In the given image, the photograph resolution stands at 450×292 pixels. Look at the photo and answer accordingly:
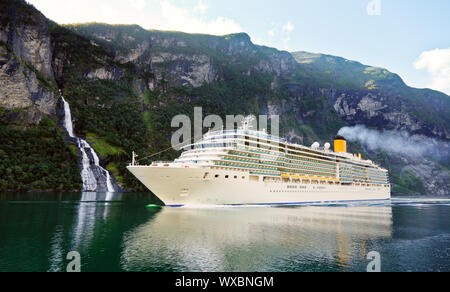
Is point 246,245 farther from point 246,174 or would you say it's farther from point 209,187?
point 246,174

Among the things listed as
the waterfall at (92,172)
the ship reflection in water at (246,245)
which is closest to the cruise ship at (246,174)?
the ship reflection in water at (246,245)

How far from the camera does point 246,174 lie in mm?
47594

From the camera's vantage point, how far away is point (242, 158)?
4859 cm

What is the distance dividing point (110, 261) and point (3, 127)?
349 ft

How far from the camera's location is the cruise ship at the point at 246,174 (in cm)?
4212

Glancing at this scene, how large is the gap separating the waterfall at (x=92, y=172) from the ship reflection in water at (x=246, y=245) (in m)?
82.2

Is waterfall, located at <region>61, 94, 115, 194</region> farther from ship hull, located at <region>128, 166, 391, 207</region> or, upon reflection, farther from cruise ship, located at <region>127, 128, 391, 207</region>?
ship hull, located at <region>128, 166, 391, 207</region>

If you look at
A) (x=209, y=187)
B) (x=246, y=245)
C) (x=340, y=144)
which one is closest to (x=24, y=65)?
(x=209, y=187)

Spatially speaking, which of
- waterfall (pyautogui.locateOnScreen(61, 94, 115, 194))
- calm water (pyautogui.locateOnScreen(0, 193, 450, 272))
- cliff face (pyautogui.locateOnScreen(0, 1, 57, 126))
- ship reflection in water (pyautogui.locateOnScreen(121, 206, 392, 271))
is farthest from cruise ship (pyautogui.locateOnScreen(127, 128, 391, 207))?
cliff face (pyautogui.locateOnScreen(0, 1, 57, 126))

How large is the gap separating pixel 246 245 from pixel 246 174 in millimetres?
26534

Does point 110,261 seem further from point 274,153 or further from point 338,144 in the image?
point 338,144

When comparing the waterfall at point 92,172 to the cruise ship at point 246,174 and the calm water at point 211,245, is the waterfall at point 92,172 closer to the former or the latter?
the cruise ship at point 246,174

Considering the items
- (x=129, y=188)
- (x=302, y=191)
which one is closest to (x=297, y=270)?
(x=302, y=191)
